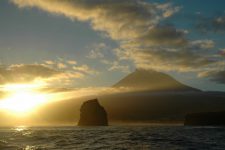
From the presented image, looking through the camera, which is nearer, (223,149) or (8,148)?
(223,149)

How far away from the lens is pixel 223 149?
60.2 meters

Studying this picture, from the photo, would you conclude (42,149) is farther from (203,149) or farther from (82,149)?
(203,149)

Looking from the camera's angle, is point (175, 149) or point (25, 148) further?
point (25, 148)

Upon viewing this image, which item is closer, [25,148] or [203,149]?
[203,149]

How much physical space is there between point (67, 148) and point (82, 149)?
294 centimetres

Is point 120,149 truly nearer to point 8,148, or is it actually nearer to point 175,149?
point 175,149

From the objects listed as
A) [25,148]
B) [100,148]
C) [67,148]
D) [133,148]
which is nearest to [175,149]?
[133,148]

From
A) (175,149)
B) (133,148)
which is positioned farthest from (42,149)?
(175,149)

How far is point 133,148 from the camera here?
6344 centimetres

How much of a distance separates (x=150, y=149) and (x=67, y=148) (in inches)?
511

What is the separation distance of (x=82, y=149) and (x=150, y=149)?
Answer: 407 inches

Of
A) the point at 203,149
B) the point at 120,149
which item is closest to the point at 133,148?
the point at 120,149

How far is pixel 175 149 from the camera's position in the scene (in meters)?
60.4

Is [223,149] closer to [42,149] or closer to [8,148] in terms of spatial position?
[42,149]
